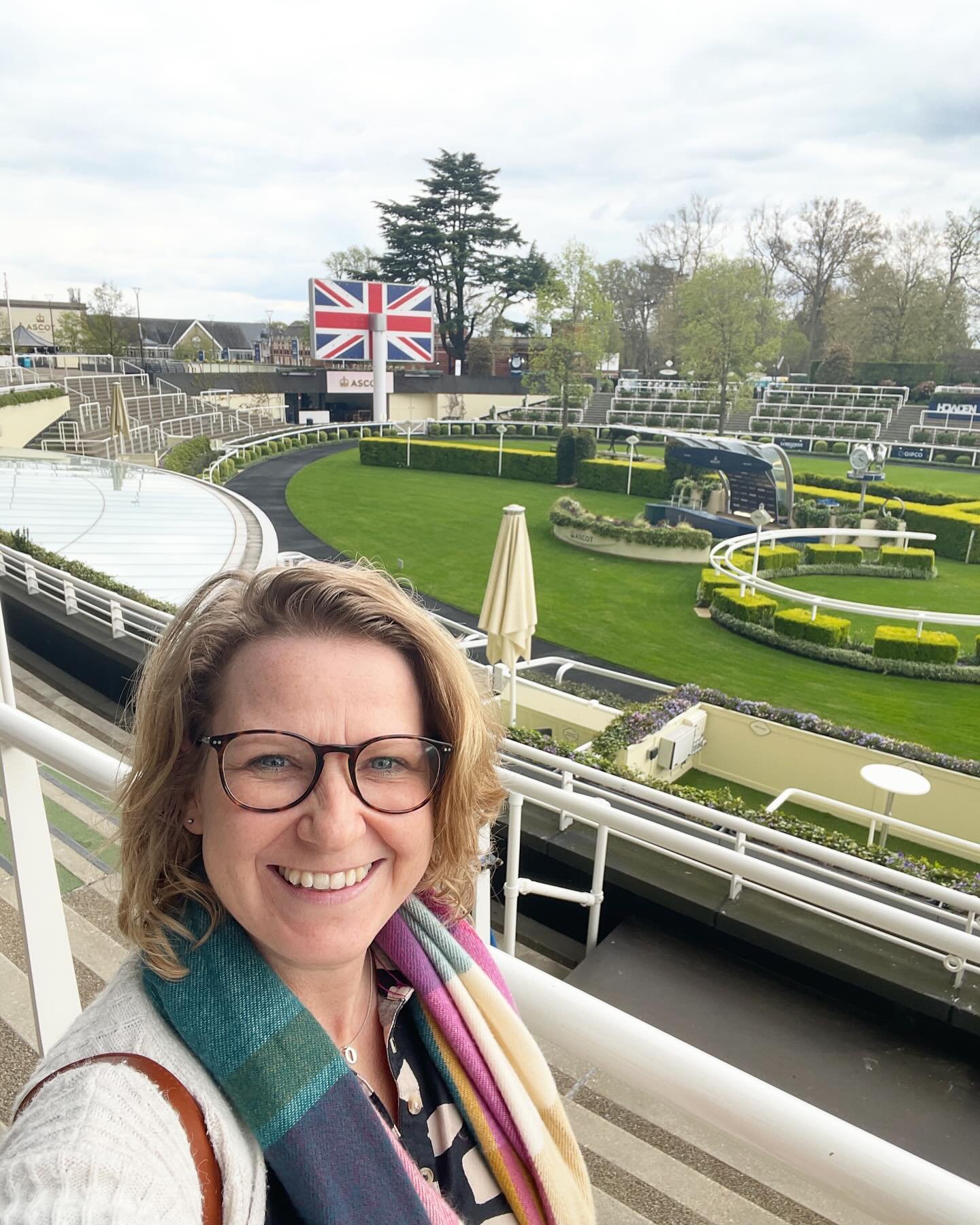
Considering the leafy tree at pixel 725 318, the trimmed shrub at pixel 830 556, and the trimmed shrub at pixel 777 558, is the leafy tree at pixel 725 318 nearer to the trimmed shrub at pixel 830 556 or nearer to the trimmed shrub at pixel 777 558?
the trimmed shrub at pixel 830 556

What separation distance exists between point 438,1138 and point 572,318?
40.5 meters

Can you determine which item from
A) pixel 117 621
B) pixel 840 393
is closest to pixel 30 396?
pixel 117 621

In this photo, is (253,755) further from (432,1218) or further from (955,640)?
(955,640)

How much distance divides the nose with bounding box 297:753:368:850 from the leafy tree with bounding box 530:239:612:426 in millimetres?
37727

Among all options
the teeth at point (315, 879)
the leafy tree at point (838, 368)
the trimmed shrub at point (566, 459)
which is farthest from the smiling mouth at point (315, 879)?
the leafy tree at point (838, 368)

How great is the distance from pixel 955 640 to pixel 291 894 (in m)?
13.5

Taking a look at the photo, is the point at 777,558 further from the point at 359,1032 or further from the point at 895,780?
the point at 359,1032

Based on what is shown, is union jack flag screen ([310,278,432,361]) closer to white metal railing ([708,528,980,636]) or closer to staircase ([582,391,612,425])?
staircase ([582,391,612,425])

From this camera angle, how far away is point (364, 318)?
39438 millimetres

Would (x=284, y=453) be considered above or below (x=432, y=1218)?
below

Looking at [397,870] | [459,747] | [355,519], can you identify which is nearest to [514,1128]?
[397,870]

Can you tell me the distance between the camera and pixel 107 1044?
Answer: 2.33 ft

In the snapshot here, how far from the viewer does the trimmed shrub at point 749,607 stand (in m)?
14.0

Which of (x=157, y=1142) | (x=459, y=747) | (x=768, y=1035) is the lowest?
(x=768, y=1035)
